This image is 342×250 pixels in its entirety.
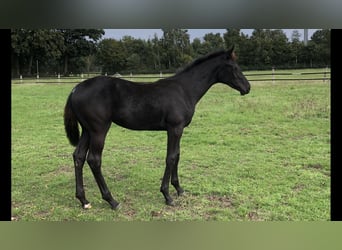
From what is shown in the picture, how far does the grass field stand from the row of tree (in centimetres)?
164

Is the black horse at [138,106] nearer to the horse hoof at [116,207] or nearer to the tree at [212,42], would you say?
the horse hoof at [116,207]

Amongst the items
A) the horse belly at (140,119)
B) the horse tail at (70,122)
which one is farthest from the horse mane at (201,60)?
the horse tail at (70,122)

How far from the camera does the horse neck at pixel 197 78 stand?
3.74 metres

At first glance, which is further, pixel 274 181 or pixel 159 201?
pixel 274 181

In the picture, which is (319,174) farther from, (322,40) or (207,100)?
(207,100)

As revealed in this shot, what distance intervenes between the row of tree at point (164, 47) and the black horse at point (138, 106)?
973mm

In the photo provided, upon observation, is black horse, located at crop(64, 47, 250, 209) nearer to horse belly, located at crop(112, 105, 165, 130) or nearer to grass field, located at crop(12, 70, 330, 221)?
horse belly, located at crop(112, 105, 165, 130)

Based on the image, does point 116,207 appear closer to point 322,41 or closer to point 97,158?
point 97,158

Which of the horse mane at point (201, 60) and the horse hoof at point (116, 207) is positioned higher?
the horse mane at point (201, 60)

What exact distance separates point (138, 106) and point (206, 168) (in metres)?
2.03

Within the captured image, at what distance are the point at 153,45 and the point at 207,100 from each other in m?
4.33

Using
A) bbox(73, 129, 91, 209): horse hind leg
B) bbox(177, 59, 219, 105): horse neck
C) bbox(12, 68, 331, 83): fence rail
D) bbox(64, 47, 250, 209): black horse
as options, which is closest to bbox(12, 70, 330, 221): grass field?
bbox(73, 129, 91, 209): horse hind leg

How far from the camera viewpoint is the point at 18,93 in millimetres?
12961
